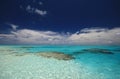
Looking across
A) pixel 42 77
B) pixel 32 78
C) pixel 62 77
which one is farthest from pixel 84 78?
pixel 32 78

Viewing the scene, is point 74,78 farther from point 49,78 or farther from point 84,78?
point 49,78

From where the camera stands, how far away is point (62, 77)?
8.33 meters

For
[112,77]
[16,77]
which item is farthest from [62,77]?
[112,77]

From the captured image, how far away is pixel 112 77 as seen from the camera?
8.75 meters

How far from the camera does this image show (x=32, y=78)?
8016 millimetres

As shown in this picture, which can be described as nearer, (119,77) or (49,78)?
(49,78)

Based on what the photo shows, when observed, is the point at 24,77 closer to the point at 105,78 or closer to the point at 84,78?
the point at 84,78

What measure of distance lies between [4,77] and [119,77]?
8742 millimetres

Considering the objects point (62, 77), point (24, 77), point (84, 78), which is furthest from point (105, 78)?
point (24, 77)

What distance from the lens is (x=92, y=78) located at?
8305 mm

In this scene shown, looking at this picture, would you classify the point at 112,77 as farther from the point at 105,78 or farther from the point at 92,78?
the point at 92,78

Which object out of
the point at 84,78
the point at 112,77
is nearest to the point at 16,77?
the point at 84,78

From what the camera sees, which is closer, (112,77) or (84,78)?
(84,78)

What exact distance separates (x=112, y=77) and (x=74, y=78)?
10.3ft
